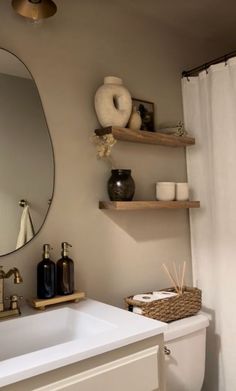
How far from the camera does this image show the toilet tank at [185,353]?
1.61 meters

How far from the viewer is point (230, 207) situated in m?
1.93

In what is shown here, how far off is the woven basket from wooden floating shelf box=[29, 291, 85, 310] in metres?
0.30

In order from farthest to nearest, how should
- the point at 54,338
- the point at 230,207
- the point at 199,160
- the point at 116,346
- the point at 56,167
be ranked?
the point at 199,160 < the point at 230,207 < the point at 56,167 < the point at 54,338 < the point at 116,346

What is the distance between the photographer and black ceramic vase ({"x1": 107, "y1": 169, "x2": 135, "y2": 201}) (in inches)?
67.2

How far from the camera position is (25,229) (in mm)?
1486

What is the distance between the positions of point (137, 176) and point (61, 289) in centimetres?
78

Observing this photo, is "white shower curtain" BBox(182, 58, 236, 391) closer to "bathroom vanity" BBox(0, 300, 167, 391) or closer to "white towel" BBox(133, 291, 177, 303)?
"white towel" BBox(133, 291, 177, 303)

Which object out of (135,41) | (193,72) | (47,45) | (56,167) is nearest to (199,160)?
(193,72)

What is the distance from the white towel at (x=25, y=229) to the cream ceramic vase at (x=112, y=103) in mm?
589

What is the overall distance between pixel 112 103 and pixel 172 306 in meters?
1.04

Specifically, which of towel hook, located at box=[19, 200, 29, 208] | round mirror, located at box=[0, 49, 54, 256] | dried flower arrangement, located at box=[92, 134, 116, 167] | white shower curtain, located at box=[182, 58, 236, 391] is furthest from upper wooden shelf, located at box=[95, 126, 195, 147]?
towel hook, located at box=[19, 200, 29, 208]

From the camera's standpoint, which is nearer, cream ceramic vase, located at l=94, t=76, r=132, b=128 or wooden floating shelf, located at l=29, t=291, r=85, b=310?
wooden floating shelf, located at l=29, t=291, r=85, b=310

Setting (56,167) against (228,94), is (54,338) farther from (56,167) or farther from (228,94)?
(228,94)

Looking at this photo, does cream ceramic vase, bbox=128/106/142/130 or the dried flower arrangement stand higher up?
cream ceramic vase, bbox=128/106/142/130
